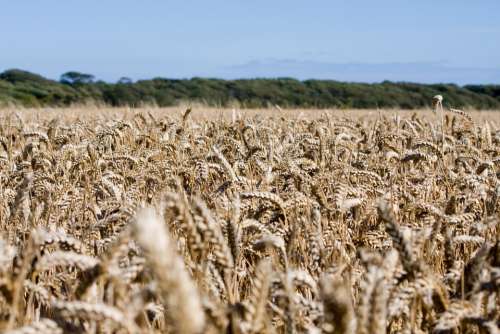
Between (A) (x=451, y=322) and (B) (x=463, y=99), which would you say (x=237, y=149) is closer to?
(A) (x=451, y=322)

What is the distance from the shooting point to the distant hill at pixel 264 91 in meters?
29.4

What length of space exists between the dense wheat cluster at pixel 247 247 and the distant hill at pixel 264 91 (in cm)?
2455

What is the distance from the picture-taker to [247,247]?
2.31m

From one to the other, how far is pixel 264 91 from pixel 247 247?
32186 millimetres

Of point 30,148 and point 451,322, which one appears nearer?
point 451,322

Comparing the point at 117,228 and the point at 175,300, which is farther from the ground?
the point at 175,300

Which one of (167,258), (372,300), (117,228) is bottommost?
(117,228)

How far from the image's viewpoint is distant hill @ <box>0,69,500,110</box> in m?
29.4

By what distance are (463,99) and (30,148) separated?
3051 centimetres

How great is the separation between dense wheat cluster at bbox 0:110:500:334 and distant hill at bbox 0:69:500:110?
80.5 feet

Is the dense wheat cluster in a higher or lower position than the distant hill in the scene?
lower

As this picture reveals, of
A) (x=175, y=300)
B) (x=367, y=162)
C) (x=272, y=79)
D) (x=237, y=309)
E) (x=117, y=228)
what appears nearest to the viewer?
(x=175, y=300)

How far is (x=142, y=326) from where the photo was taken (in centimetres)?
113

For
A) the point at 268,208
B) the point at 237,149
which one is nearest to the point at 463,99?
the point at 237,149
